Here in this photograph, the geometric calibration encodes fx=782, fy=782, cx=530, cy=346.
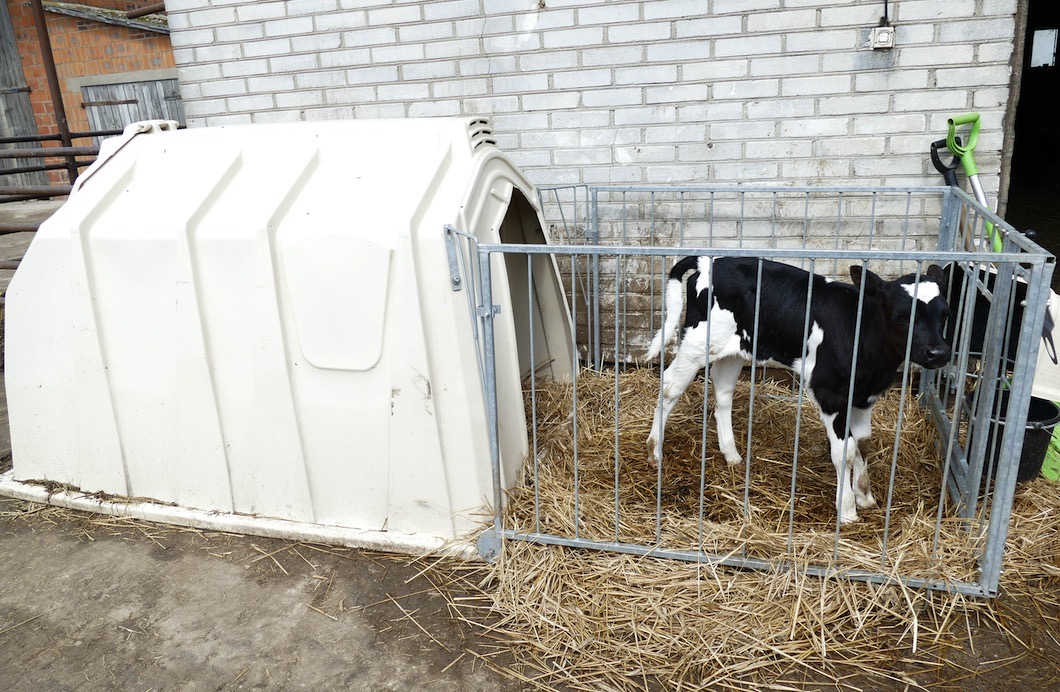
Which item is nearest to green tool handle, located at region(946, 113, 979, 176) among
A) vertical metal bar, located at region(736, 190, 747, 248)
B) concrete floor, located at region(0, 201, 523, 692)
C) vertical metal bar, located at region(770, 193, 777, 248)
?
vertical metal bar, located at region(770, 193, 777, 248)

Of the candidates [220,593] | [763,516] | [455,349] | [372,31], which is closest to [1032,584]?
[763,516]

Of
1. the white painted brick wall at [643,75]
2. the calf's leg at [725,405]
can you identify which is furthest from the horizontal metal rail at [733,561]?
the white painted brick wall at [643,75]

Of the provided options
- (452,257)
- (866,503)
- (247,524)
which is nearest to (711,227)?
(866,503)

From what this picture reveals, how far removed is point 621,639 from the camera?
263 cm

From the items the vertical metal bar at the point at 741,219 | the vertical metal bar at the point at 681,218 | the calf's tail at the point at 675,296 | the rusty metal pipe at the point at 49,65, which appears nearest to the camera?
the calf's tail at the point at 675,296

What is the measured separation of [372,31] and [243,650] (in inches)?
149

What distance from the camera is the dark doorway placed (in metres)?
11.4

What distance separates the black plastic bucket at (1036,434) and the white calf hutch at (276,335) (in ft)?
6.77

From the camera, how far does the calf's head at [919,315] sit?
8.75ft

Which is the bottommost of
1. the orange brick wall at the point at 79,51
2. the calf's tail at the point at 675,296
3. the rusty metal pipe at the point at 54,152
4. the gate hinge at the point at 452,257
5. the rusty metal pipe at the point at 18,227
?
the calf's tail at the point at 675,296

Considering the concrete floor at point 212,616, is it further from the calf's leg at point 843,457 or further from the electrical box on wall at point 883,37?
the electrical box on wall at point 883,37

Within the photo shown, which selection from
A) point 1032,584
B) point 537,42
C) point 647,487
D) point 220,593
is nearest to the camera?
point 1032,584

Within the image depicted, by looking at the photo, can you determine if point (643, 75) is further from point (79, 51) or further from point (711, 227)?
point (79, 51)

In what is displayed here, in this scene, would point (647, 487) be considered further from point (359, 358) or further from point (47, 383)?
point (47, 383)
